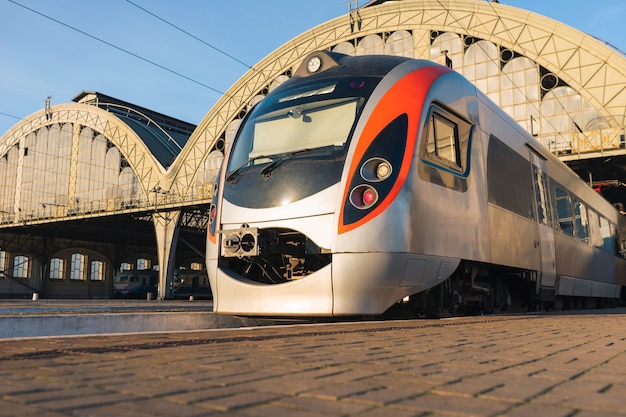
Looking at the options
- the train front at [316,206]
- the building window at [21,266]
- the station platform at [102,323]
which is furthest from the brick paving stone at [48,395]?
the building window at [21,266]

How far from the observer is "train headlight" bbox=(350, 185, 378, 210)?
6469 millimetres

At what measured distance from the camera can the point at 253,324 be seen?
312 inches

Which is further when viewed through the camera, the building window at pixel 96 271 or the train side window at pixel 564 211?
the building window at pixel 96 271

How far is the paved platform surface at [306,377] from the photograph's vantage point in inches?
71.6

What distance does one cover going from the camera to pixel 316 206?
665 centimetres

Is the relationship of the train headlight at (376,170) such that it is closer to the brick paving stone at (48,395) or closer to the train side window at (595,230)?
the brick paving stone at (48,395)

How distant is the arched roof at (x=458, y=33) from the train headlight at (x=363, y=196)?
2457cm

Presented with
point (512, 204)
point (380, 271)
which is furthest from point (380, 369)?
point (512, 204)

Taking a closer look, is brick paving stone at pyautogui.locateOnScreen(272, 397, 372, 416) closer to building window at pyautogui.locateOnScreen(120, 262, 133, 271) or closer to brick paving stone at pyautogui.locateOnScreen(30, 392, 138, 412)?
brick paving stone at pyautogui.locateOnScreen(30, 392, 138, 412)

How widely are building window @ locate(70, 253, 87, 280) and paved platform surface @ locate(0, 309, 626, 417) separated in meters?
50.7

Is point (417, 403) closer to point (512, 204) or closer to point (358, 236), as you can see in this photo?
point (358, 236)

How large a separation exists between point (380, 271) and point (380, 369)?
3.73 meters

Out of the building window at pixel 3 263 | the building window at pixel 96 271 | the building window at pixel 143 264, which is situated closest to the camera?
the building window at pixel 3 263

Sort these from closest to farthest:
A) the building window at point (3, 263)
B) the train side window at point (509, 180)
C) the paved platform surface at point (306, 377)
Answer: the paved platform surface at point (306, 377) → the train side window at point (509, 180) → the building window at point (3, 263)
